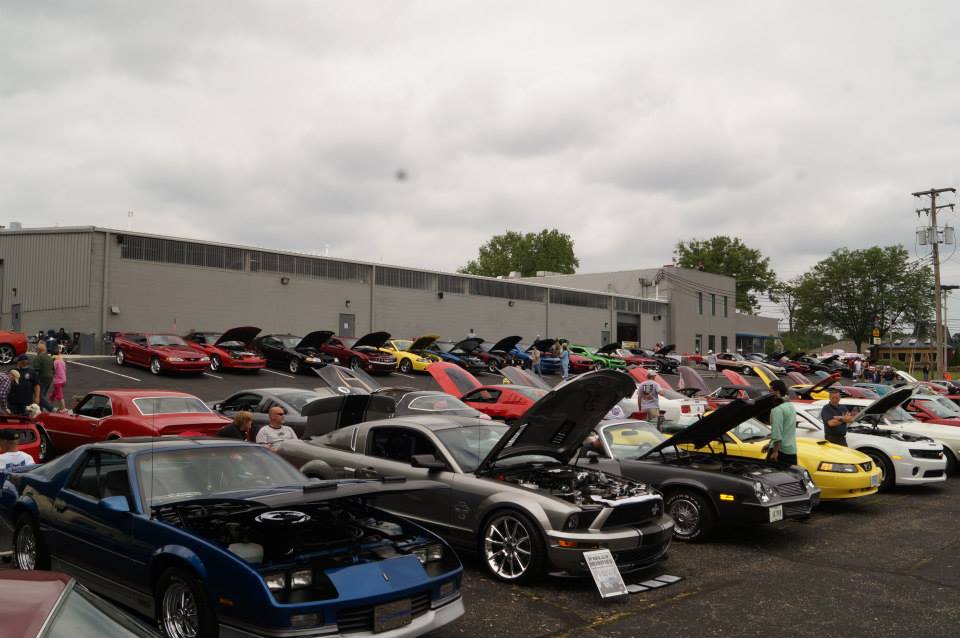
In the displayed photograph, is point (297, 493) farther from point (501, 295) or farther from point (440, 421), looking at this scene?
point (501, 295)

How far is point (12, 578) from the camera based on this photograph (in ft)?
8.20

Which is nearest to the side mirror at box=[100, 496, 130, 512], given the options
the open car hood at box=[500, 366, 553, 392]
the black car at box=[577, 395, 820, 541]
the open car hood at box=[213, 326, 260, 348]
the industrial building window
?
the black car at box=[577, 395, 820, 541]

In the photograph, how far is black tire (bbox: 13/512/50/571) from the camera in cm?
605

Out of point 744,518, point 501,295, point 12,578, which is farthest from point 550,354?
point 12,578

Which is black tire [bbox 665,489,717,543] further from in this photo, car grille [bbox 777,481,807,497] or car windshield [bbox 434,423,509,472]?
car windshield [bbox 434,423,509,472]

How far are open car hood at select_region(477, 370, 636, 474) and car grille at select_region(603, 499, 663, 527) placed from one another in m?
0.99

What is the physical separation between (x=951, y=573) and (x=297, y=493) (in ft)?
20.1

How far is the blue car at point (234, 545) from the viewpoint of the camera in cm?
436

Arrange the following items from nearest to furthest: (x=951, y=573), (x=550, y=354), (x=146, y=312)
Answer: (x=951, y=573) < (x=146, y=312) < (x=550, y=354)

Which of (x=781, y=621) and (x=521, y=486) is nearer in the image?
(x=781, y=621)

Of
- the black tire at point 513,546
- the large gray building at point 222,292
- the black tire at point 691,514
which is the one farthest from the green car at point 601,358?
the black tire at point 513,546

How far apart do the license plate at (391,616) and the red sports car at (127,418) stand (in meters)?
7.21

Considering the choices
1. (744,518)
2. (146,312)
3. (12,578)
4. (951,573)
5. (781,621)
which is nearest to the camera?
(12,578)

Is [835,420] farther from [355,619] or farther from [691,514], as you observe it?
[355,619]
